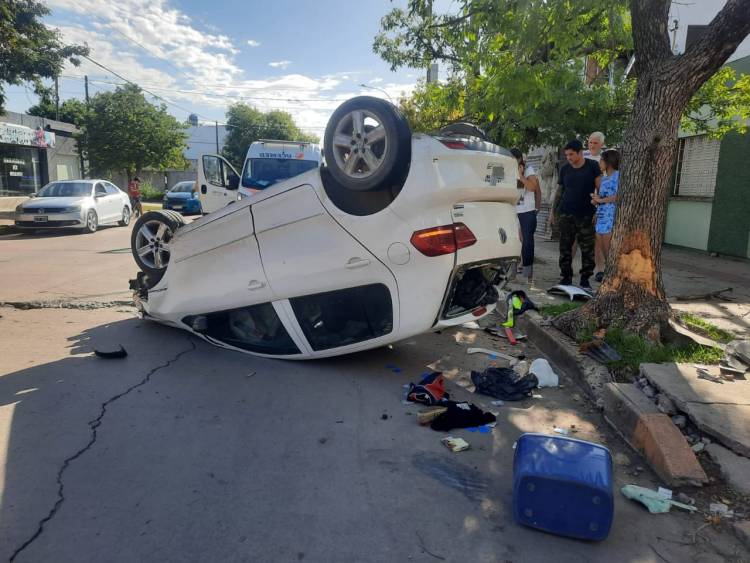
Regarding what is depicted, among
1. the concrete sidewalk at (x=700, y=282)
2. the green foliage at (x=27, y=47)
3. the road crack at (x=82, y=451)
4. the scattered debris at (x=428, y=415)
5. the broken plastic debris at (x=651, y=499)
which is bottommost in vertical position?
the broken plastic debris at (x=651, y=499)

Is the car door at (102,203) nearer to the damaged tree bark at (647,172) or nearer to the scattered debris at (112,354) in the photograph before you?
the scattered debris at (112,354)

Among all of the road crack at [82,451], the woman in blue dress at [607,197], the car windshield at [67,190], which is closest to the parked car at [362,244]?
the road crack at [82,451]

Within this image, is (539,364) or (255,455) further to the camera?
(539,364)

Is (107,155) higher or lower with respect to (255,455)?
higher

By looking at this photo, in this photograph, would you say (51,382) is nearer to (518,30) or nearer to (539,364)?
(539,364)

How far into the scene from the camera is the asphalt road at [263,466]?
7.71 feet

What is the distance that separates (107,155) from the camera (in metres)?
→ 32.2

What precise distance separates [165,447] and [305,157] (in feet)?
31.4

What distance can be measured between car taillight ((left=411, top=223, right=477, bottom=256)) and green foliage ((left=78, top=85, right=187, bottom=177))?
109 feet

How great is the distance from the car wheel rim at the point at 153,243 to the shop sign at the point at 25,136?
2350 centimetres

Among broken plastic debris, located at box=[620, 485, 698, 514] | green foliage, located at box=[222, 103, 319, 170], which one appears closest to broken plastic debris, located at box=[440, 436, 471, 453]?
broken plastic debris, located at box=[620, 485, 698, 514]

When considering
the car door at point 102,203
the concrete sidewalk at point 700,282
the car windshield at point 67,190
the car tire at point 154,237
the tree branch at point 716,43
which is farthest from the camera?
the car door at point 102,203

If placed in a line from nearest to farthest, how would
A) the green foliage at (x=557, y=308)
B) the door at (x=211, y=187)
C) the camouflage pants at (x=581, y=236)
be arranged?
the green foliage at (x=557, y=308) → the camouflage pants at (x=581, y=236) → the door at (x=211, y=187)

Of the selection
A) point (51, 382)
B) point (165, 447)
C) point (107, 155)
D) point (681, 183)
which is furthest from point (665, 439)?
point (107, 155)
